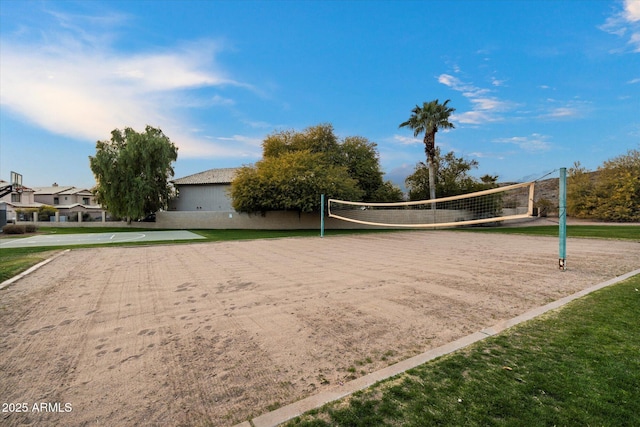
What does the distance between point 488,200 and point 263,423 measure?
2876 centimetres

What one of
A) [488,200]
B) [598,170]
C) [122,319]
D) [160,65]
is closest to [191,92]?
[160,65]

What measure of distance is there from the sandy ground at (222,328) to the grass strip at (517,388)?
40 centimetres

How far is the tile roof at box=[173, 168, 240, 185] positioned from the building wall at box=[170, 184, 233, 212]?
516 millimetres

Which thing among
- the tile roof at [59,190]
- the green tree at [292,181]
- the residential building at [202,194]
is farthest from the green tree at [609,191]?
the tile roof at [59,190]

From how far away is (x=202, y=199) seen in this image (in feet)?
111

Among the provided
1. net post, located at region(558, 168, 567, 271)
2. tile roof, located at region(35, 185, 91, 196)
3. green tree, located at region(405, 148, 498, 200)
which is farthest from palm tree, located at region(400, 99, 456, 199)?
tile roof, located at region(35, 185, 91, 196)

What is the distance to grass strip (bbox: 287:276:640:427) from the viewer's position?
6.14 feet

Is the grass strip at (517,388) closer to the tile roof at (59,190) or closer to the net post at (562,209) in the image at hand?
the net post at (562,209)

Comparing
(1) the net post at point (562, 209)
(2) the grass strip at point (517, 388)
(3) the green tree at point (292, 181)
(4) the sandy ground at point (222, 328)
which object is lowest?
(4) the sandy ground at point (222, 328)

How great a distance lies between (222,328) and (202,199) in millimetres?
32927

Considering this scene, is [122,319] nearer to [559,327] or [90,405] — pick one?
[90,405]

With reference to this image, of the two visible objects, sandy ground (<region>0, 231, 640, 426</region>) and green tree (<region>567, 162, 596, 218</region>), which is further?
green tree (<region>567, 162, 596, 218</region>)

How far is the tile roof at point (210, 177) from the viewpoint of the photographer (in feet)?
110

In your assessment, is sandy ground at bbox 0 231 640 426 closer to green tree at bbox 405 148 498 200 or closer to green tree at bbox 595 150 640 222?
green tree at bbox 405 148 498 200
